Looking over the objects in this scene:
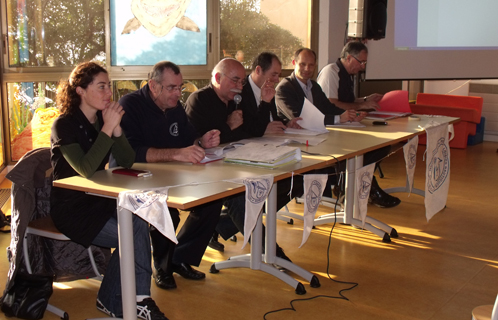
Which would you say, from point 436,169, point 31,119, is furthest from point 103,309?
point 31,119

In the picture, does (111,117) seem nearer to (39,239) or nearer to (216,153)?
(216,153)

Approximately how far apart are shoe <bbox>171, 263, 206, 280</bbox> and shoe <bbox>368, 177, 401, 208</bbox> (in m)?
2.00

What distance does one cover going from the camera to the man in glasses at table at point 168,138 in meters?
2.87

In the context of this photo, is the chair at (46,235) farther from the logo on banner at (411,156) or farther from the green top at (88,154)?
the logo on banner at (411,156)

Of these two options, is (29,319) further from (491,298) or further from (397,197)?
(397,197)

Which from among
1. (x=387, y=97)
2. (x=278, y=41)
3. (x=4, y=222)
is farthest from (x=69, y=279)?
(x=278, y=41)

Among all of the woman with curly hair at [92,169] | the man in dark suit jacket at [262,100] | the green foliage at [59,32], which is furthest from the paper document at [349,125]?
the green foliage at [59,32]

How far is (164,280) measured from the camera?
293cm

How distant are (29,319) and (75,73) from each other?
1.16m

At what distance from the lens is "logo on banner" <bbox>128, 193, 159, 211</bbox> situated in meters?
2.05

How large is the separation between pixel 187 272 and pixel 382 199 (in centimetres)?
210

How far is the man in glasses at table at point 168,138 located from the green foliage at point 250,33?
9.87 feet

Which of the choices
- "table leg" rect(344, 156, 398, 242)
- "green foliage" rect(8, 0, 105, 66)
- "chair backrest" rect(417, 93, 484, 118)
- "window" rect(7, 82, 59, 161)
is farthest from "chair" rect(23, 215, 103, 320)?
"chair backrest" rect(417, 93, 484, 118)

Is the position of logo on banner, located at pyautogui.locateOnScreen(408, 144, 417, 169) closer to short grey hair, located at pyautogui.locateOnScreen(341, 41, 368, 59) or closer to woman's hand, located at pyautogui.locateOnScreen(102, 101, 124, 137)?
short grey hair, located at pyautogui.locateOnScreen(341, 41, 368, 59)
